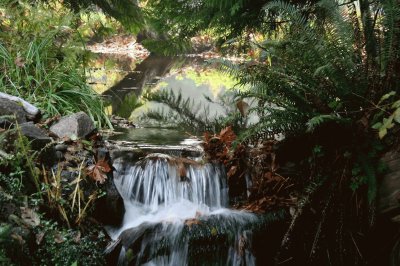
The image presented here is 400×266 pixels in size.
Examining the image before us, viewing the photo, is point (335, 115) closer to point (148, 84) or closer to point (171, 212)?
point (171, 212)

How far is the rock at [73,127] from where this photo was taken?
318cm

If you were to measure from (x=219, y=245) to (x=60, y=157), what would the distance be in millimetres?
1333

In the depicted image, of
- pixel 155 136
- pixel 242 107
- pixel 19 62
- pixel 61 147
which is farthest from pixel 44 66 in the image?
pixel 242 107

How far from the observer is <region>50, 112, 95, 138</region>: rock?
10.4 ft

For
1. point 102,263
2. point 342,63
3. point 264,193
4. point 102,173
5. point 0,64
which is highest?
point 0,64

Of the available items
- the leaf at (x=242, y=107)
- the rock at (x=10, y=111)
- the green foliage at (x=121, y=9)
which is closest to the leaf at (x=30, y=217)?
the rock at (x=10, y=111)

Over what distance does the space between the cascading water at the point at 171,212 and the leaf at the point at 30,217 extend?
0.65 meters

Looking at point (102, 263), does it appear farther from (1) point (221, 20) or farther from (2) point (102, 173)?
(1) point (221, 20)

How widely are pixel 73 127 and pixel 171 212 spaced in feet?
3.41

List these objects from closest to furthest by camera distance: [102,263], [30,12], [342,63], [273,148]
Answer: [102,263] < [342,63] < [273,148] < [30,12]

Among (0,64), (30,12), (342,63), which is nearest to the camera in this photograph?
(342,63)

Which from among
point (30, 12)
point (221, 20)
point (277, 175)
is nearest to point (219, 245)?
point (277, 175)

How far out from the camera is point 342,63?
2867 millimetres

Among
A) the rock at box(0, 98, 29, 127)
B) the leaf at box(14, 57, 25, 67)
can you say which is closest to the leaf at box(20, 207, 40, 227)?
the rock at box(0, 98, 29, 127)
